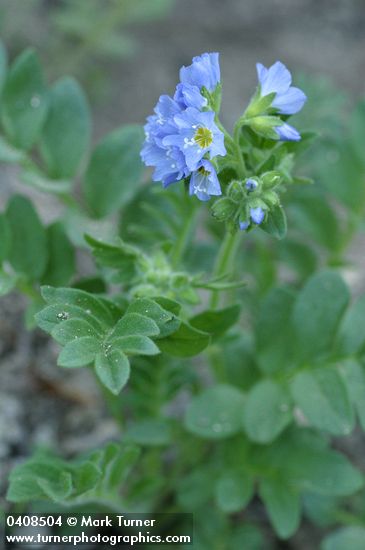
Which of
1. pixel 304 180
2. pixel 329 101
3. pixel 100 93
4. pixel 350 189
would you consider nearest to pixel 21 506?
pixel 304 180

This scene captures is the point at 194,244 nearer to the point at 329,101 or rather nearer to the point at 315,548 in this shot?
the point at 329,101

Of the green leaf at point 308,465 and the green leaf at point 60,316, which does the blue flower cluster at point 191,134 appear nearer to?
the green leaf at point 60,316

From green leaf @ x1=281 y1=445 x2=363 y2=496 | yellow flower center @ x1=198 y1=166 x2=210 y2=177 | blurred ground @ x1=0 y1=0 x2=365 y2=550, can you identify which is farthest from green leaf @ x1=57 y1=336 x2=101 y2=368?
blurred ground @ x1=0 y1=0 x2=365 y2=550

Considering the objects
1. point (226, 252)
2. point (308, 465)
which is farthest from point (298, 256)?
point (226, 252)

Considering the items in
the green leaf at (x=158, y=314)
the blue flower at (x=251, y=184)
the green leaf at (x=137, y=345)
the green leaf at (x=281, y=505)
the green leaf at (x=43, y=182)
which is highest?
the green leaf at (x=43, y=182)

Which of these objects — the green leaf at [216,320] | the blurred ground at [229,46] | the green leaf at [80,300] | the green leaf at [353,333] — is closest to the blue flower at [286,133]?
the green leaf at [216,320]

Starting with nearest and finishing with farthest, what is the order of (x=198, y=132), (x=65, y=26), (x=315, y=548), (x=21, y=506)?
(x=198, y=132) → (x=21, y=506) → (x=315, y=548) → (x=65, y=26)
